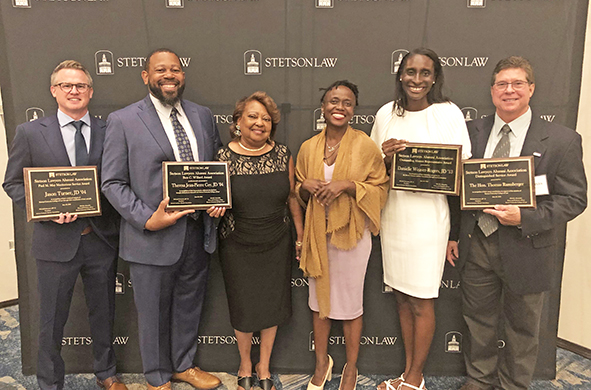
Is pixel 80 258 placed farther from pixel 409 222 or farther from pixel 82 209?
pixel 409 222

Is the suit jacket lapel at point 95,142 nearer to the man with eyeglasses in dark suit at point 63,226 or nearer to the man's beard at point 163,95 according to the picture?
the man with eyeglasses in dark suit at point 63,226

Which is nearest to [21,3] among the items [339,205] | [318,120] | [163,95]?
[163,95]

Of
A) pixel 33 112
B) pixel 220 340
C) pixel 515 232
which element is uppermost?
pixel 33 112

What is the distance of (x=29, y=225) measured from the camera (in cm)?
264

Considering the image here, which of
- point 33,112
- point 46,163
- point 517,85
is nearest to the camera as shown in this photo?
point 517,85

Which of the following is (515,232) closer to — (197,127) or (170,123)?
(197,127)

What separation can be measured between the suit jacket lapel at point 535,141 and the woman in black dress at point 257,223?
1398 millimetres

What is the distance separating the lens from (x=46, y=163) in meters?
2.10

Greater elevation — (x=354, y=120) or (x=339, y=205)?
(x=354, y=120)

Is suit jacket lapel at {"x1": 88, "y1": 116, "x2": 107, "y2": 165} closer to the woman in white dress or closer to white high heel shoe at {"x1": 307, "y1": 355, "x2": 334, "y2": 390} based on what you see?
the woman in white dress

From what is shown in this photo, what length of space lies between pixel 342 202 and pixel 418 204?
0.46 m

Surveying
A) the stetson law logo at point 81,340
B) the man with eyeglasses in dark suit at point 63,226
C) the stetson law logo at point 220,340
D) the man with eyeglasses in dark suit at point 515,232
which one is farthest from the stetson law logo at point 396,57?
the stetson law logo at point 81,340

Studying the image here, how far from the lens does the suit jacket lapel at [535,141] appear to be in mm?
2023

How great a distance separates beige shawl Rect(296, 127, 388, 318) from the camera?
2.12 metres
